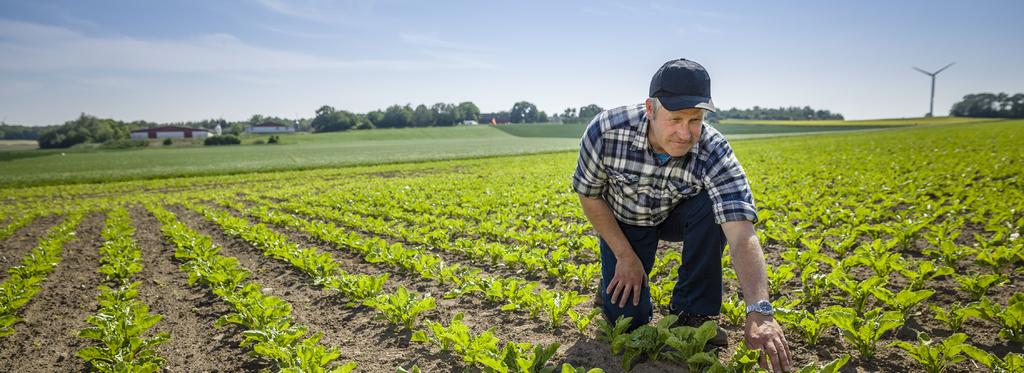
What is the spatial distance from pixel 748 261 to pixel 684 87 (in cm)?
99

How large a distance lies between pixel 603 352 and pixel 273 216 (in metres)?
8.10

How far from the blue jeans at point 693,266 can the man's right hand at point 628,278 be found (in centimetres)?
10

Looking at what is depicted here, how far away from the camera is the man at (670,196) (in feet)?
8.93

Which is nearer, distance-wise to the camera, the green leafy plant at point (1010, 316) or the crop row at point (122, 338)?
the green leafy plant at point (1010, 316)

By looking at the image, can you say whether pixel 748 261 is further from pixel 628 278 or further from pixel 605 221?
pixel 605 221

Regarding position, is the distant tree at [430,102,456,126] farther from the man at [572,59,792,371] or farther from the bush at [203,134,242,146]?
the man at [572,59,792,371]

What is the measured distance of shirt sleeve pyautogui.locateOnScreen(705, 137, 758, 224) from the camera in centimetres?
287

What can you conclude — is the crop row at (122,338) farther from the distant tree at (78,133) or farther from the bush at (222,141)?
the distant tree at (78,133)

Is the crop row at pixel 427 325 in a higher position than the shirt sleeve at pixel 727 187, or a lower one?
lower

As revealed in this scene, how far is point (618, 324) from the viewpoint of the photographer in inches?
128

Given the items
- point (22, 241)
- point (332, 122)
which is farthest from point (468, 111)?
point (22, 241)

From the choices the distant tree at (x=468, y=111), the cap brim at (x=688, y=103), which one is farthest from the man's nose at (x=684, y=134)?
the distant tree at (x=468, y=111)

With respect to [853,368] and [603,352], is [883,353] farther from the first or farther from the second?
[603,352]

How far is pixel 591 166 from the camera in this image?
11.0ft
